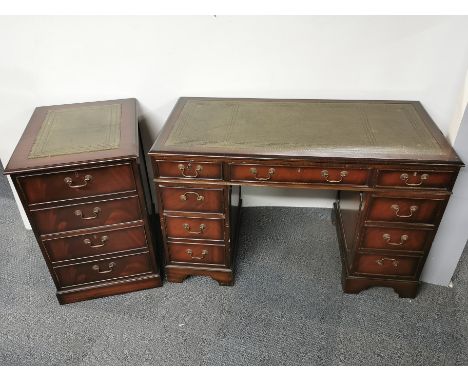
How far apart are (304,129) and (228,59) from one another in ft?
1.56

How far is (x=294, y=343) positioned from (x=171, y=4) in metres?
1.43

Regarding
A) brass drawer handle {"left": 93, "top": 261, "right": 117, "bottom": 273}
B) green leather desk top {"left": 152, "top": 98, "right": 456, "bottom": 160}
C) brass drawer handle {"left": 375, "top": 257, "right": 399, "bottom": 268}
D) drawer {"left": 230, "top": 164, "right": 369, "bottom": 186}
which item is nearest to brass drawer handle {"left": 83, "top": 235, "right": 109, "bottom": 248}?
brass drawer handle {"left": 93, "top": 261, "right": 117, "bottom": 273}

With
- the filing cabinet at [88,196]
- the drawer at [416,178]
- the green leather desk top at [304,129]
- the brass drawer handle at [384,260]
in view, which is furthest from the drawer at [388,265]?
the filing cabinet at [88,196]

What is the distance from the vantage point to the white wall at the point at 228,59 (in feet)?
5.38

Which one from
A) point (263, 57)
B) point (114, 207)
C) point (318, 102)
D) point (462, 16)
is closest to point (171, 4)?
point (263, 57)

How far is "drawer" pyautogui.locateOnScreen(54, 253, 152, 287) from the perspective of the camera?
1.70 metres

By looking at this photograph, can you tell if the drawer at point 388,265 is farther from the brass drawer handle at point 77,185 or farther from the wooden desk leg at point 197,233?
the brass drawer handle at point 77,185

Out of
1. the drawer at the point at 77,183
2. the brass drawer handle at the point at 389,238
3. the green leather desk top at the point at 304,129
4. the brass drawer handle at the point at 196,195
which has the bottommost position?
the brass drawer handle at the point at 389,238

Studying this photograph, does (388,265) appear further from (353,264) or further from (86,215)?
(86,215)

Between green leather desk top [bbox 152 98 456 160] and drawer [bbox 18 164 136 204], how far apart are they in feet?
0.59

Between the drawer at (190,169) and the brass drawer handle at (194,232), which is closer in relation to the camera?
the drawer at (190,169)

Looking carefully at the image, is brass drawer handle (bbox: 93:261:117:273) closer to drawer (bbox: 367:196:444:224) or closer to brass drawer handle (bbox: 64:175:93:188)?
brass drawer handle (bbox: 64:175:93:188)

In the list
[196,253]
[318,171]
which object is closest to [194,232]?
[196,253]

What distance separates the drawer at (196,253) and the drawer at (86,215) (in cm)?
23
